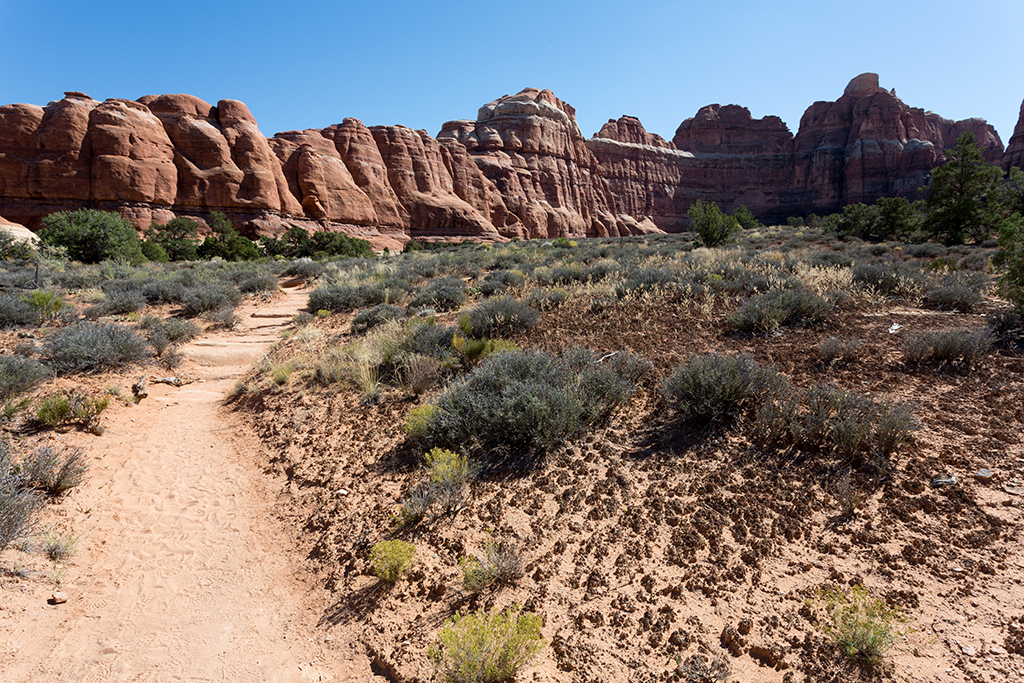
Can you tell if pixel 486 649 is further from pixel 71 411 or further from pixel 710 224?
pixel 710 224

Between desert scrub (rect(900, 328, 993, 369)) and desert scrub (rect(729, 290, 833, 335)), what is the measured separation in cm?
159

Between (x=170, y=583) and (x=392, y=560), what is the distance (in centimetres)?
181

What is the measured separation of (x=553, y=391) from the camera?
4.05 meters

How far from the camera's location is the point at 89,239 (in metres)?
22.8

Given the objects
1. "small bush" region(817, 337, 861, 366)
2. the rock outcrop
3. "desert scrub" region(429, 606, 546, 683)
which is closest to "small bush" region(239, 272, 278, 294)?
"desert scrub" region(429, 606, 546, 683)

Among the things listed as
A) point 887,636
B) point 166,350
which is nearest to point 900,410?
point 887,636

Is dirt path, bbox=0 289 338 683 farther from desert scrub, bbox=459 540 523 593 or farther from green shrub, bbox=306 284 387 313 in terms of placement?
green shrub, bbox=306 284 387 313

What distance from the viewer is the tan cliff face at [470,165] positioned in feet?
141

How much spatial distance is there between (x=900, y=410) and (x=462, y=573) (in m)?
3.67

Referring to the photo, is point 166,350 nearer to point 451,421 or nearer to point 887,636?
point 451,421

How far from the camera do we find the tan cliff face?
141ft

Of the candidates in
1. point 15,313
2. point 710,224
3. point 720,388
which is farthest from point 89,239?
point 710,224

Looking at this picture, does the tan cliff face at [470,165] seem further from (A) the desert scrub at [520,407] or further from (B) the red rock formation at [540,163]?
(A) the desert scrub at [520,407]

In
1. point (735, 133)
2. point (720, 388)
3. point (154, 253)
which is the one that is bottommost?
point (720, 388)
